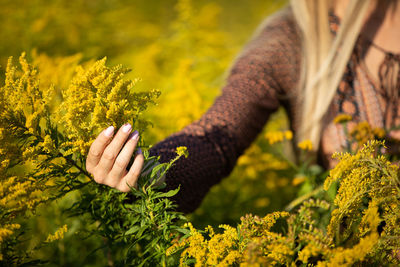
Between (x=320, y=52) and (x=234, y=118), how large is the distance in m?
0.44

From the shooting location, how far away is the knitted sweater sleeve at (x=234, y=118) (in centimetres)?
73

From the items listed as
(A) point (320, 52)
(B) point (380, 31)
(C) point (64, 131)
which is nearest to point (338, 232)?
(C) point (64, 131)

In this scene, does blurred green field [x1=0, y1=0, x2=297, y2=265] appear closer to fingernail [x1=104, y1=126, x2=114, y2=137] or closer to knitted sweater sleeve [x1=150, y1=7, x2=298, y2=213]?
knitted sweater sleeve [x1=150, y1=7, x2=298, y2=213]

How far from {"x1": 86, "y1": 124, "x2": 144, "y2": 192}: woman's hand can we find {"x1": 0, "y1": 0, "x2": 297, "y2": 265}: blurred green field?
1.11 feet

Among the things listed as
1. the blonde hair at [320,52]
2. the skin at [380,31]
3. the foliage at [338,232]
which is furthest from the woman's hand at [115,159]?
the skin at [380,31]

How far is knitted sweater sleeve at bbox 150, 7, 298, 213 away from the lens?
28.6 inches

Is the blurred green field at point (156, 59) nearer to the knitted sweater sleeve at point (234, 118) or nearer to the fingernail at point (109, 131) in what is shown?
the knitted sweater sleeve at point (234, 118)

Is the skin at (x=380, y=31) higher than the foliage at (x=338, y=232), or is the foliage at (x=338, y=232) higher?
the skin at (x=380, y=31)

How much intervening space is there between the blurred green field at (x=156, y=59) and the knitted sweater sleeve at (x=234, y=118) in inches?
5.9

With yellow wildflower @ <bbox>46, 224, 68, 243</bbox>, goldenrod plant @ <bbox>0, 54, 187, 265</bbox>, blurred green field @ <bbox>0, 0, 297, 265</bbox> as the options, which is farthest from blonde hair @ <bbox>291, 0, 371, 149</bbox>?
yellow wildflower @ <bbox>46, 224, 68, 243</bbox>

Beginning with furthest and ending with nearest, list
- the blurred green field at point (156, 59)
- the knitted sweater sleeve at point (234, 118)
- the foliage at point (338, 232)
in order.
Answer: the blurred green field at point (156, 59) < the knitted sweater sleeve at point (234, 118) < the foliage at point (338, 232)

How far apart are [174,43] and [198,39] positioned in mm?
167

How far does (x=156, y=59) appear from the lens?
1972 millimetres

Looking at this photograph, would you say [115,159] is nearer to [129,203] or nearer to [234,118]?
[129,203]
